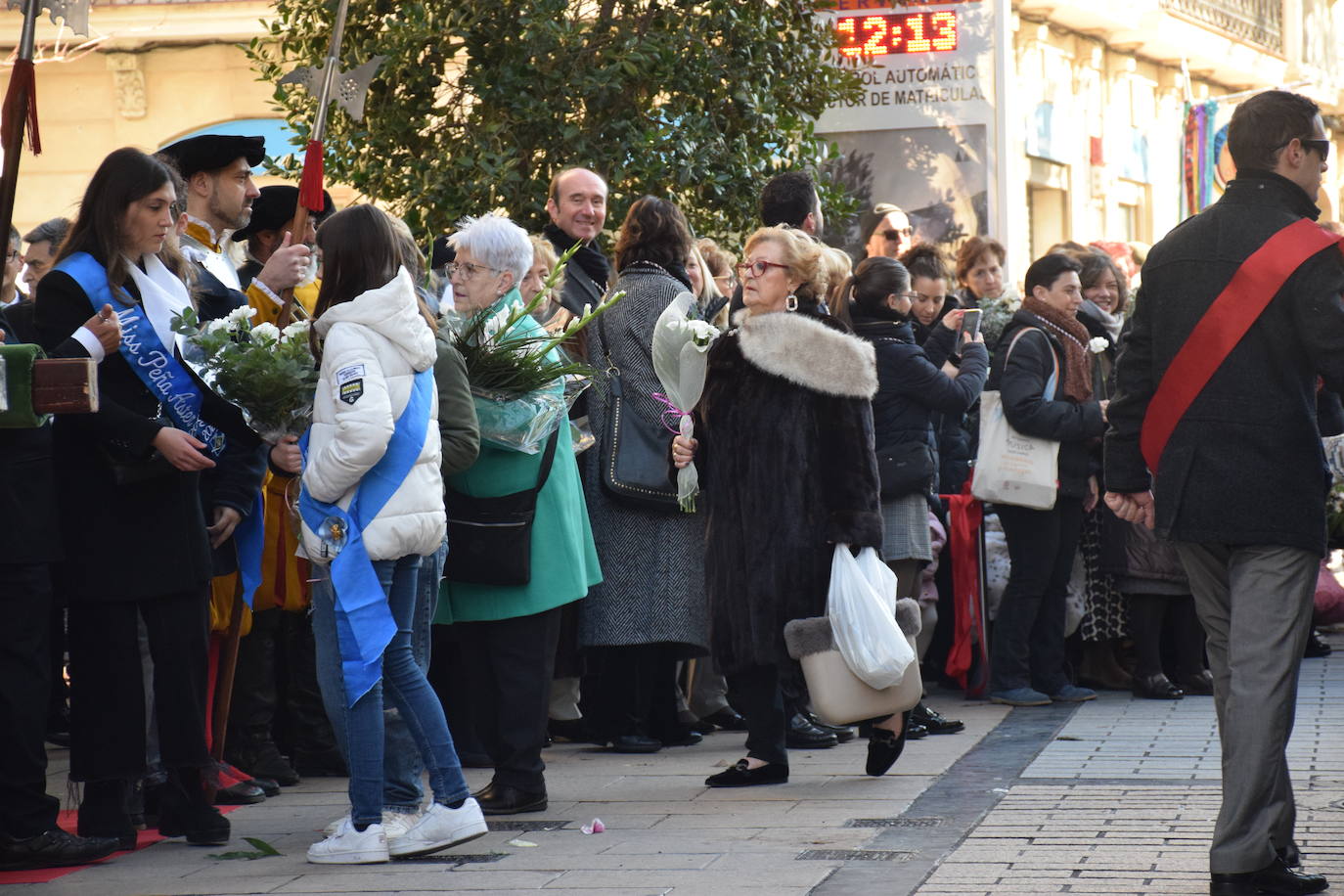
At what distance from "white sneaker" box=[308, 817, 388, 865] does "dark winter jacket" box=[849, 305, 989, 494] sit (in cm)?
354

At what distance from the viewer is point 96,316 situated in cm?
580

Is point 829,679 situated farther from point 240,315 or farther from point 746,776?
point 240,315

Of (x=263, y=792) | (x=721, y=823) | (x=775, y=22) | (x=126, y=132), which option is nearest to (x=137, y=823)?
(x=263, y=792)

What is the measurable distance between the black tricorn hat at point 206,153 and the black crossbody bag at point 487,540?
1.47m

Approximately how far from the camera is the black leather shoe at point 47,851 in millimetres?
5812

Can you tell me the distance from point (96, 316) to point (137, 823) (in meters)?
1.65

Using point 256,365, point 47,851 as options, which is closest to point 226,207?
point 256,365

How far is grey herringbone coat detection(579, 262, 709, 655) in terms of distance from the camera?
7.97 metres

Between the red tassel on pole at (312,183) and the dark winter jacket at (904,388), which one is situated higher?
the red tassel on pole at (312,183)

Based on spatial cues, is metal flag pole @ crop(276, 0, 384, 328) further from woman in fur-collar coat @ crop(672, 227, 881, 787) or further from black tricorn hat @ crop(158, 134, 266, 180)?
woman in fur-collar coat @ crop(672, 227, 881, 787)

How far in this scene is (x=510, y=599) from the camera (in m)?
6.71

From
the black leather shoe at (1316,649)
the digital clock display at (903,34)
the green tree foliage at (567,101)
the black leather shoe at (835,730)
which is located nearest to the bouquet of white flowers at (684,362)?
the black leather shoe at (835,730)

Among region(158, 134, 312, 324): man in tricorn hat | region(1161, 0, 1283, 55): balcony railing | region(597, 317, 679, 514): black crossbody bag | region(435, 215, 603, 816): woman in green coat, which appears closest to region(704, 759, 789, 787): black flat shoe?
region(435, 215, 603, 816): woman in green coat

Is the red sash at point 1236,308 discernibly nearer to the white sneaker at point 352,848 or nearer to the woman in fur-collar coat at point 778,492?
the woman in fur-collar coat at point 778,492
